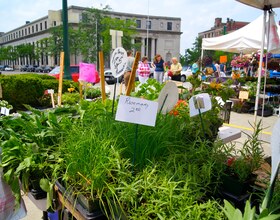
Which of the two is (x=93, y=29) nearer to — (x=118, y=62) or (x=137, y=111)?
(x=118, y=62)

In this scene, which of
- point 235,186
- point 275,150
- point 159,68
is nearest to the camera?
point 275,150

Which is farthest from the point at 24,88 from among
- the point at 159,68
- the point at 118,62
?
the point at 159,68

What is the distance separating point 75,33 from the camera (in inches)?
1473

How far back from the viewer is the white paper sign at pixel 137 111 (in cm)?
142

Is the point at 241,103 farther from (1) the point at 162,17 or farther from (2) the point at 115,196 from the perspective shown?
(1) the point at 162,17

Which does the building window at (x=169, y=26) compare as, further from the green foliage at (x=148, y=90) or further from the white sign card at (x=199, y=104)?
the white sign card at (x=199, y=104)

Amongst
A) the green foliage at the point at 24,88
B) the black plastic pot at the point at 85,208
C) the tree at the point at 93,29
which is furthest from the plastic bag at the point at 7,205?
the tree at the point at 93,29

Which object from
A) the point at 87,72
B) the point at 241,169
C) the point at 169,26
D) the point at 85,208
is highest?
the point at 169,26

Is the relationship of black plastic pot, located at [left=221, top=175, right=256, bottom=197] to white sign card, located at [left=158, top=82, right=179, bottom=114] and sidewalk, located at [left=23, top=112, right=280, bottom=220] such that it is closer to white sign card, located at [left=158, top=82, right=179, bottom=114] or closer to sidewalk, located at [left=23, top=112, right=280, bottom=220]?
white sign card, located at [left=158, top=82, right=179, bottom=114]

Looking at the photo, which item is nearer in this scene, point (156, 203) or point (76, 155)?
point (156, 203)

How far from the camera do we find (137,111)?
56.4 inches

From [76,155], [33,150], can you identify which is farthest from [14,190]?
[76,155]

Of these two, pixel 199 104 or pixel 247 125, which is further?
pixel 247 125

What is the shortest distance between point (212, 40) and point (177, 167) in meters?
7.41
